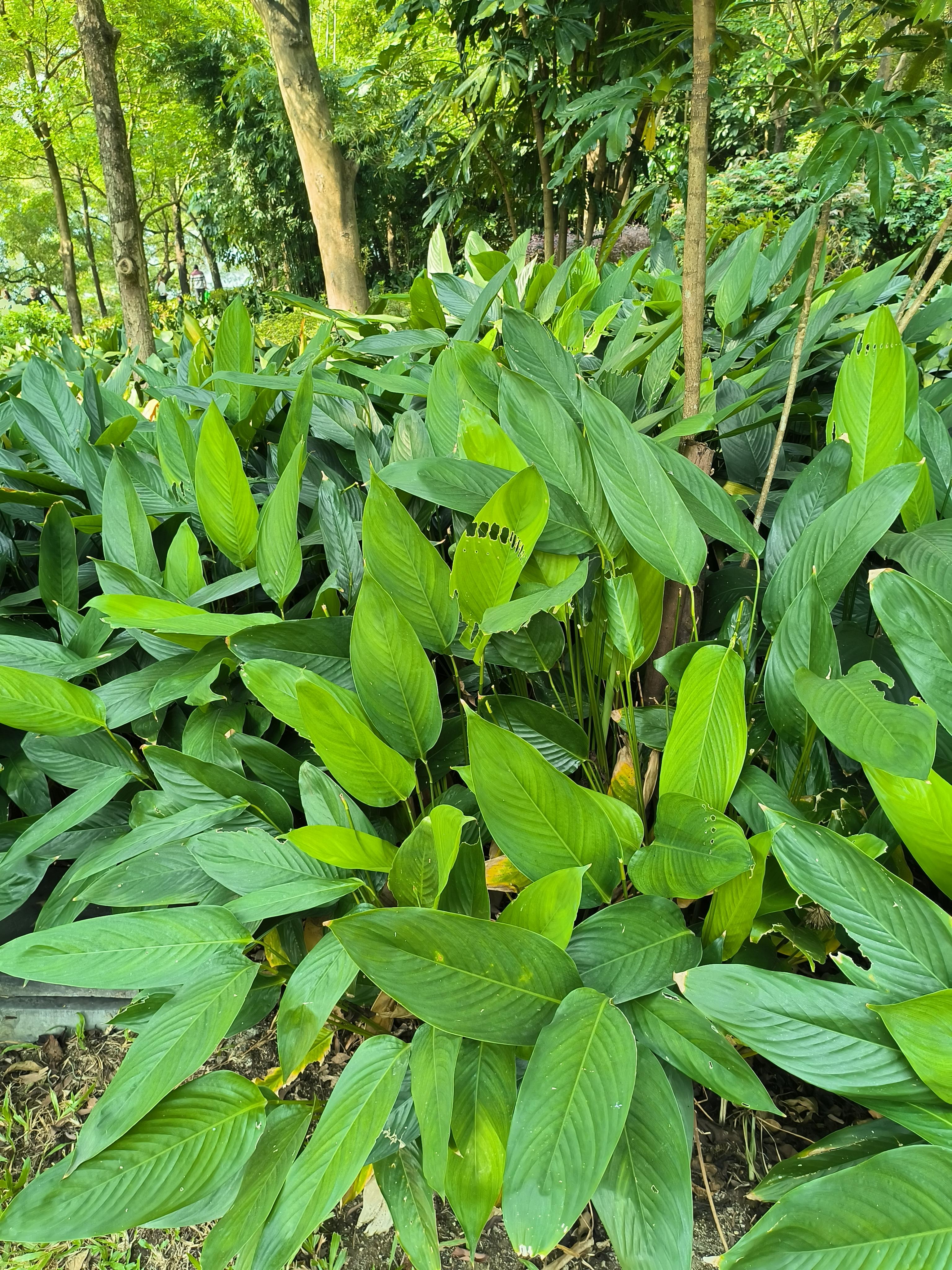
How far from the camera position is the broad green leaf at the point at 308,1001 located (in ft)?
2.49

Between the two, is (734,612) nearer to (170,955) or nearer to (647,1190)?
(647,1190)

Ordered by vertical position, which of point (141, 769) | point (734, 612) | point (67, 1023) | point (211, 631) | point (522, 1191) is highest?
point (211, 631)

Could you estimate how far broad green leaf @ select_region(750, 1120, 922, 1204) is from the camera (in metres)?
0.63

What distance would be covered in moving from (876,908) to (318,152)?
6.47m

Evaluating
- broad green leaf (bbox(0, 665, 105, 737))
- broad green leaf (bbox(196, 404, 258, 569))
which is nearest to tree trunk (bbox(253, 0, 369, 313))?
broad green leaf (bbox(196, 404, 258, 569))

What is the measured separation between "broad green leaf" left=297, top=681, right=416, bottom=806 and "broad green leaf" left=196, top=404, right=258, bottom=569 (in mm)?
359

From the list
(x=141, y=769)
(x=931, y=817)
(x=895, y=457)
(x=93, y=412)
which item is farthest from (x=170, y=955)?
(x=93, y=412)

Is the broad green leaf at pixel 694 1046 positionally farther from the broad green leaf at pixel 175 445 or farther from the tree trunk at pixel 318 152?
the tree trunk at pixel 318 152

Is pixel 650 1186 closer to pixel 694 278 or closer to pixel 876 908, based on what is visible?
pixel 876 908

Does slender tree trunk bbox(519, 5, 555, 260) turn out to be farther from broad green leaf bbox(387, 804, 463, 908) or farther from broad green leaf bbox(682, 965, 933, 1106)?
broad green leaf bbox(682, 965, 933, 1106)

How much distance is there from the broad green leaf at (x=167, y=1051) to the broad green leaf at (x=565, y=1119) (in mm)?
325

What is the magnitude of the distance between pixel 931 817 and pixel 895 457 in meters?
0.46

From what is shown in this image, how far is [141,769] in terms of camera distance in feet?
3.70

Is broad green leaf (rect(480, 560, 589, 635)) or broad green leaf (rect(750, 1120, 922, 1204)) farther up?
broad green leaf (rect(480, 560, 589, 635))
